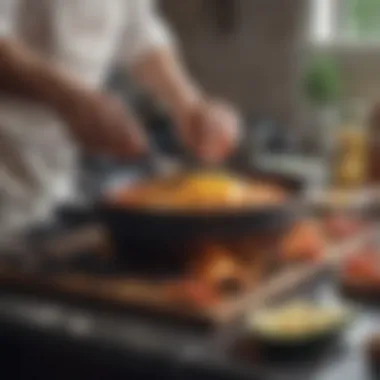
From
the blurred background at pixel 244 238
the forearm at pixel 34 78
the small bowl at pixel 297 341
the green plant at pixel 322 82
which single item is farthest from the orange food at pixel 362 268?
the forearm at pixel 34 78

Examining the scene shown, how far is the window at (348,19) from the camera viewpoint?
1.10m

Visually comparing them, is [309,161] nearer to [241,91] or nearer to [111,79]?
[241,91]

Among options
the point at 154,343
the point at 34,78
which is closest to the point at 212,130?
the point at 34,78

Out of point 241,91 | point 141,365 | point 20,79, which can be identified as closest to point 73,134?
point 20,79

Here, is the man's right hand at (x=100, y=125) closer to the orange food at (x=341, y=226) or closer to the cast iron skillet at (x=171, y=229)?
the cast iron skillet at (x=171, y=229)

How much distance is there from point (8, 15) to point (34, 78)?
76 millimetres

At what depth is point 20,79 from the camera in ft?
3.65

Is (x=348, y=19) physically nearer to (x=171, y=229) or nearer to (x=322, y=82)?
(x=322, y=82)

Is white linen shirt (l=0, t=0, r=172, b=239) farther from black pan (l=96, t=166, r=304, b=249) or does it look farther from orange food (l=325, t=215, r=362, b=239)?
orange food (l=325, t=215, r=362, b=239)

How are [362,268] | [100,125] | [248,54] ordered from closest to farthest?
[362,268], [100,125], [248,54]

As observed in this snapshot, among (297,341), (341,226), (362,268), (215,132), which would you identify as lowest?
(297,341)

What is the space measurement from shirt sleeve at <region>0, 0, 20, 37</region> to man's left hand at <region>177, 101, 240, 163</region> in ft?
0.72

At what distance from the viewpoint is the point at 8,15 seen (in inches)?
44.3

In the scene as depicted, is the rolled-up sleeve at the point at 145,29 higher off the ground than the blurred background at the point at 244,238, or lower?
higher
